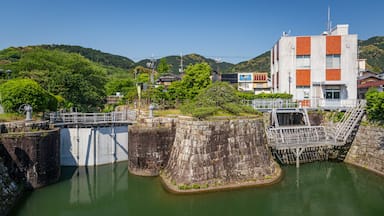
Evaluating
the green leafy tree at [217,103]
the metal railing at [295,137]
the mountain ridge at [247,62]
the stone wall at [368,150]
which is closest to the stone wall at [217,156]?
the green leafy tree at [217,103]

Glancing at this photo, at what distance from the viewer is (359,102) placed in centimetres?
1966

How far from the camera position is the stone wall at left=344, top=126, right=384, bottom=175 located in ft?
53.8

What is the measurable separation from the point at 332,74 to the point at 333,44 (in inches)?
115

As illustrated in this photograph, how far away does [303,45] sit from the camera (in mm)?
25359

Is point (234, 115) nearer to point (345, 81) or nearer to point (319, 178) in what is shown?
point (319, 178)

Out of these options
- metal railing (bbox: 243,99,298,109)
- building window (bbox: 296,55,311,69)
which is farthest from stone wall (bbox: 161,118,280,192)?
building window (bbox: 296,55,311,69)

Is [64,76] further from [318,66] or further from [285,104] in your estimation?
[318,66]

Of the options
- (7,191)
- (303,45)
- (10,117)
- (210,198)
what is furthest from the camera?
(303,45)

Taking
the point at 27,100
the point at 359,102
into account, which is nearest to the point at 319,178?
the point at 359,102

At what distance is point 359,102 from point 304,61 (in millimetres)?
7493

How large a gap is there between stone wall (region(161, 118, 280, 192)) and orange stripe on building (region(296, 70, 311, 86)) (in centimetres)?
1272

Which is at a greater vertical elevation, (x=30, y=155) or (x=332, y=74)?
(x=332, y=74)

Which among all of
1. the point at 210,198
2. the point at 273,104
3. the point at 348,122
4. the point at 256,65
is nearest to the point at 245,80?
the point at 273,104

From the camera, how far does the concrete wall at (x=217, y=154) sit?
544 inches
